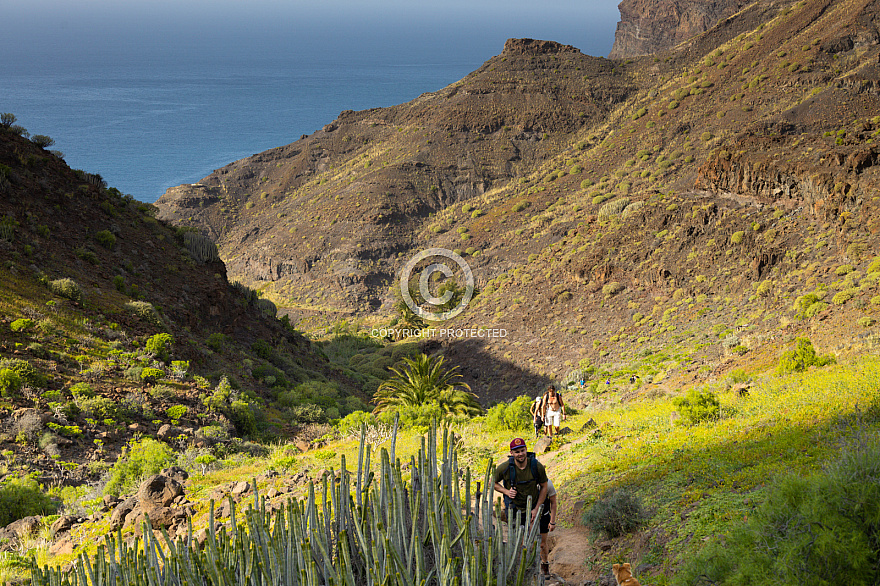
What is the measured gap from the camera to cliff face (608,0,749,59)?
11394 cm

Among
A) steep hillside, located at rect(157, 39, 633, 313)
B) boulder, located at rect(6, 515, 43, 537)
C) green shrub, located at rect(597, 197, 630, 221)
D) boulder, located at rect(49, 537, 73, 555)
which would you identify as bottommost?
boulder, located at rect(49, 537, 73, 555)

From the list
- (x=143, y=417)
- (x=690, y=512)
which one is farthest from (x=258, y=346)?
(x=690, y=512)

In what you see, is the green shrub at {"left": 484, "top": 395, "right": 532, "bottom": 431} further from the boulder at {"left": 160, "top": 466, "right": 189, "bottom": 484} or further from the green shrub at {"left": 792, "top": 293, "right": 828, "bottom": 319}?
the green shrub at {"left": 792, "top": 293, "right": 828, "bottom": 319}

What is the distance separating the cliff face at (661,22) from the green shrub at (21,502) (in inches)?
4941

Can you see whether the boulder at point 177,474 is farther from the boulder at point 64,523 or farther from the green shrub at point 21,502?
the green shrub at point 21,502

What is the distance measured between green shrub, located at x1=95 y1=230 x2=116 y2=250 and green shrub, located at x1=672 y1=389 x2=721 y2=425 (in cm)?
1546

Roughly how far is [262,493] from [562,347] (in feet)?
57.0

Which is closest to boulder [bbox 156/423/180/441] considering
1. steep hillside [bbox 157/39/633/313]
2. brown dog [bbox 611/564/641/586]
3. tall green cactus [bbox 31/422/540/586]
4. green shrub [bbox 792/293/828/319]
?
tall green cactus [bbox 31/422/540/586]

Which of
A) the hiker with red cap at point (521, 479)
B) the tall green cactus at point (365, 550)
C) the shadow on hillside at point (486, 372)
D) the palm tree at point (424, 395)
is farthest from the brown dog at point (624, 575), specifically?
the shadow on hillside at point (486, 372)

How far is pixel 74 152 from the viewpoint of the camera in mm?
121500

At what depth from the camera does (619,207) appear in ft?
101

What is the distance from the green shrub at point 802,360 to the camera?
1012cm

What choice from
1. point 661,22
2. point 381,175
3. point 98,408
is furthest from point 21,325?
point 661,22

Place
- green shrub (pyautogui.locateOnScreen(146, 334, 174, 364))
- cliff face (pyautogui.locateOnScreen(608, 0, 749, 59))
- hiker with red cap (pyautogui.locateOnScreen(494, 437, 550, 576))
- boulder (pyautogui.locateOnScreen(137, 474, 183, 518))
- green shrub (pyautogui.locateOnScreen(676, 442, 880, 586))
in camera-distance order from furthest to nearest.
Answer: cliff face (pyautogui.locateOnScreen(608, 0, 749, 59)), green shrub (pyautogui.locateOnScreen(146, 334, 174, 364)), boulder (pyautogui.locateOnScreen(137, 474, 183, 518)), hiker with red cap (pyautogui.locateOnScreen(494, 437, 550, 576)), green shrub (pyautogui.locateOnScreen(676, 442, 880, 586))
